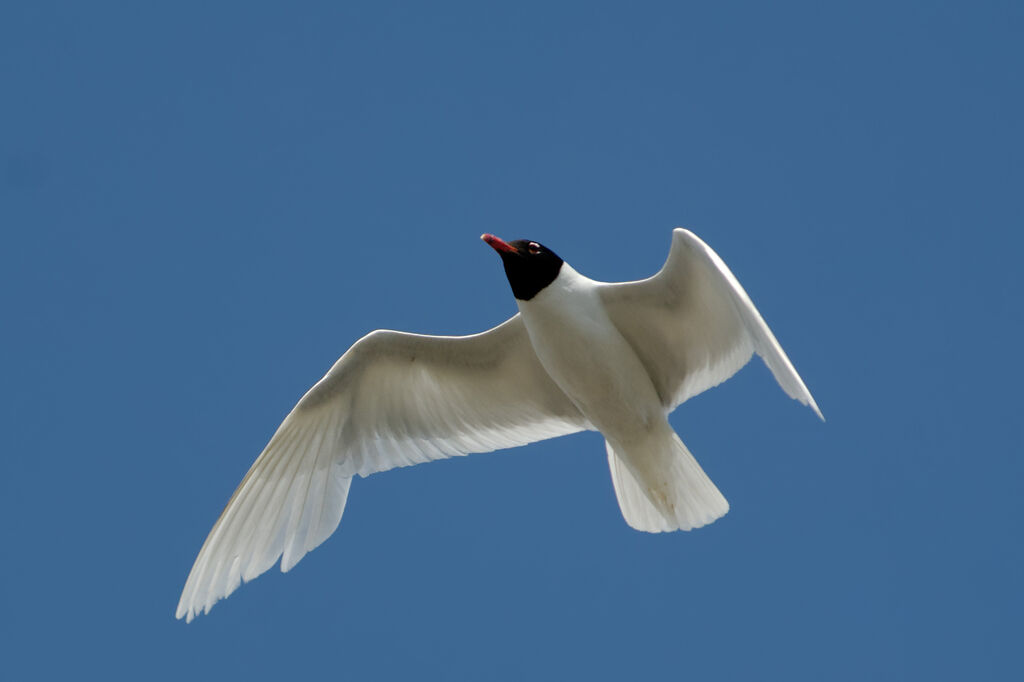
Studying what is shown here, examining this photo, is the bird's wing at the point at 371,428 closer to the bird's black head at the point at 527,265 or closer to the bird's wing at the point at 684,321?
the bird's black head at the point at 527,265

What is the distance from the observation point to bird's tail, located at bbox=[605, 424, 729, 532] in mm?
8586

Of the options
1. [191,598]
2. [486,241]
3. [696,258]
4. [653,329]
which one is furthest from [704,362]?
[191,598]

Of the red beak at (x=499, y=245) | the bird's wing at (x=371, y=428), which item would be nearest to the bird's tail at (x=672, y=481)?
the bird's wing at (x=371, y=428)

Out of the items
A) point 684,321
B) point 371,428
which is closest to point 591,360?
point 684,321

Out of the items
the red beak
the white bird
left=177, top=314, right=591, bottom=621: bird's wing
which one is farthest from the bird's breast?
left=177, top=314, right=591, bottom=621: bird's wing

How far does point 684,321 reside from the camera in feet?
27.6

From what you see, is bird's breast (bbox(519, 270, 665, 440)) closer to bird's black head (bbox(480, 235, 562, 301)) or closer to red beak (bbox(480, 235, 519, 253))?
bird's black head (bbox(480, 235, 562, 301))

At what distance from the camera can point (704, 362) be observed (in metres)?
8.53

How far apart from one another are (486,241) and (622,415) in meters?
1.44

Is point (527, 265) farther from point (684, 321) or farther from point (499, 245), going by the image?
point (684, 321)

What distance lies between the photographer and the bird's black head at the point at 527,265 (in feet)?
27.1

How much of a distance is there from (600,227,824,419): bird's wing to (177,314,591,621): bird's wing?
766 mm

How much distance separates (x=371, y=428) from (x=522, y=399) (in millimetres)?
1102

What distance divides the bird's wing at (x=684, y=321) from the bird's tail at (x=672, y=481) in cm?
36
